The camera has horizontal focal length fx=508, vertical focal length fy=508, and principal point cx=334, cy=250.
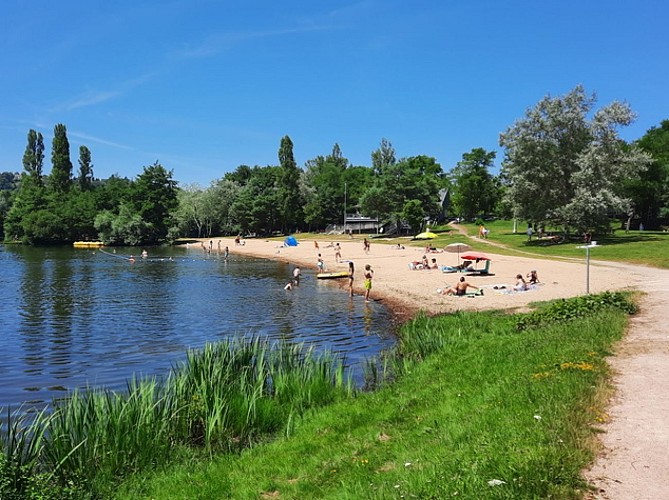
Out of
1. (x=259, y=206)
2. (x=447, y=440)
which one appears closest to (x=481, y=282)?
(x=447, y=440)

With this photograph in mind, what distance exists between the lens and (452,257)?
173ft

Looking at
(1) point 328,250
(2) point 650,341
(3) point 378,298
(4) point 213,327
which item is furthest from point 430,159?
(2) point 650,341

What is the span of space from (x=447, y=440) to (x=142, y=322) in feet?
69.0

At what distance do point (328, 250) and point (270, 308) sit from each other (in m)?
42.8

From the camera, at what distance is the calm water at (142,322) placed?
16.3 meters

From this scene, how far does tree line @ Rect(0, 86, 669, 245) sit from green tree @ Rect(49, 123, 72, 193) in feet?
0.76

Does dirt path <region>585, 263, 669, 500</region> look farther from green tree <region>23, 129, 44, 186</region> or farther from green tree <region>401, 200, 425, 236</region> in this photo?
green tree <region>23, 129, 44, 186</region>

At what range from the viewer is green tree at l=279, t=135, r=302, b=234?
109656 mm

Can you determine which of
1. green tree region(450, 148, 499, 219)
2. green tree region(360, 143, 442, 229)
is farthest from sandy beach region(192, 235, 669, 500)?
green tree region(450, 148, 499, 219)

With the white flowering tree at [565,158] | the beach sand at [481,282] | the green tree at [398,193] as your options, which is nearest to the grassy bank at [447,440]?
the beach sand at [481,282]

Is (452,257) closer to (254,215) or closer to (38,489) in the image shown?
(38,489)

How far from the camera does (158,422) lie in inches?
363

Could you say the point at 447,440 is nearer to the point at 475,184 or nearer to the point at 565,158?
the point at 565,158

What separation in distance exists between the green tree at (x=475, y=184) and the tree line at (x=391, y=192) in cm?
22
